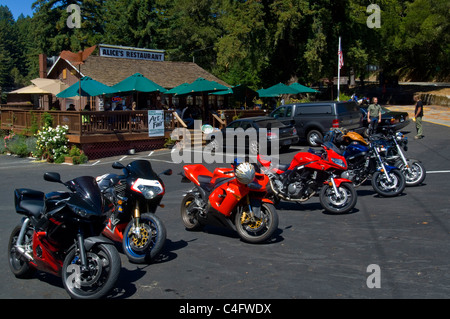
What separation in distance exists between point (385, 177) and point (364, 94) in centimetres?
4189

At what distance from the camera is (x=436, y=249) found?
21.7 feet

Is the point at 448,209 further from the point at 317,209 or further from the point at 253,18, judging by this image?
the point at 253,18

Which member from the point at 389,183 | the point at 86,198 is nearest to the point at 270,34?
the point at 389,183

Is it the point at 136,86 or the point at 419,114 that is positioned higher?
the point at 136,86

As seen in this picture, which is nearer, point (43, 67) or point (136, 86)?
point (136, 86)

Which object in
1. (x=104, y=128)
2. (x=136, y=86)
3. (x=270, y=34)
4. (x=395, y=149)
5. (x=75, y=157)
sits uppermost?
(x=270, y=34)

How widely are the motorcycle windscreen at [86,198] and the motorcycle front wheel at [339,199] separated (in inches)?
198

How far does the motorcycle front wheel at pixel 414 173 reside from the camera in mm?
11320

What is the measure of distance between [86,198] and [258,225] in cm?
284

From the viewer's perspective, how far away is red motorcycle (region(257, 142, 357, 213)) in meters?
8.97

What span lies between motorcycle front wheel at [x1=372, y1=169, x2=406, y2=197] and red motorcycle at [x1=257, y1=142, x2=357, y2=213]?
1.56 m

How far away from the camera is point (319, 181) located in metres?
9.17

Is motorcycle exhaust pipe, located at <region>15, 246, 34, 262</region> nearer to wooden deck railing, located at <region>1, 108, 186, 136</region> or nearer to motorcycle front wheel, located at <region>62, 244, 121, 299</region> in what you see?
motorcycle front wheel, located at <region>62, 244, 121, 299</region>

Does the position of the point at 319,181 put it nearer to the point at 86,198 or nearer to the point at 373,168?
the point at 373,168
